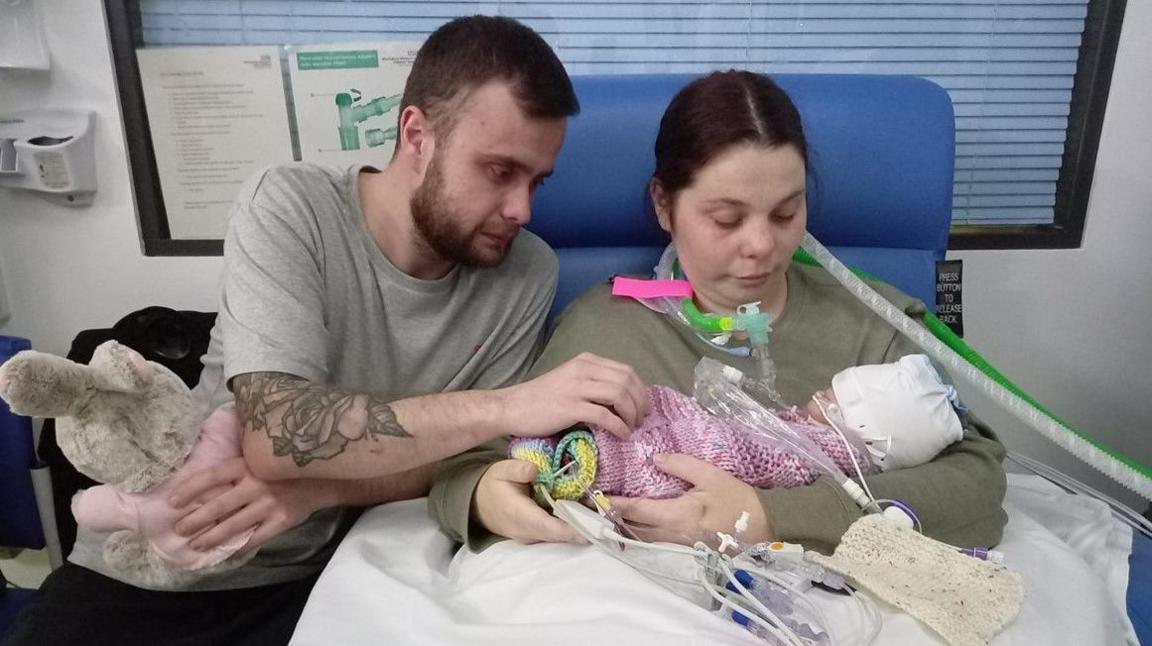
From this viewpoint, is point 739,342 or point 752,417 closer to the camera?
point 752,417

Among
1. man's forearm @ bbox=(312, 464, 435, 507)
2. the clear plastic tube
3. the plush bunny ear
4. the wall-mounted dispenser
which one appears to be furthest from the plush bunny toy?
the wall-mounted dispenser

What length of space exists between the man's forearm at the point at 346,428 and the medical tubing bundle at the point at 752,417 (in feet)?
1.17

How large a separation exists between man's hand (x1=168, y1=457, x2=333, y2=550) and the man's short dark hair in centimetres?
63

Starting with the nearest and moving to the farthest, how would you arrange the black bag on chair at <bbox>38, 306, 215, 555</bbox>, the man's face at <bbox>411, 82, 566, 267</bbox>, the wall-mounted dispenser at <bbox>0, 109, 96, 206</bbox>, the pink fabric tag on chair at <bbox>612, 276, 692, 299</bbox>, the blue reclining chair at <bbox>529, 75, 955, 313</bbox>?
the man's face at <bbox>411, 82, 566, 267</bbox> → the pink fabric tag on chair at <bbox>612, 276, 692, 299</bbox> → the blue reclining chair at <bbox>529, 75, 955, 313</bbox> → the black bag on chair at <bbox>38, 306, 215, 555</bbox> → the wall-mounted dispenser at <bbox>0, 109, 96, 206</bbox>

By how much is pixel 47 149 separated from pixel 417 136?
104cm

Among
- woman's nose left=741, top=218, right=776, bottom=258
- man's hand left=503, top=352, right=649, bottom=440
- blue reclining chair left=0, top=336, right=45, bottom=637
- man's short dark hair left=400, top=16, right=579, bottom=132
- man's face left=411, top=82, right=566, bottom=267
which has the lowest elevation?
blue reclining chair left=0, top=336, right=45, bottom=637

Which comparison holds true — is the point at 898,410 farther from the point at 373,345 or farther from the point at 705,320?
the point at 373,345

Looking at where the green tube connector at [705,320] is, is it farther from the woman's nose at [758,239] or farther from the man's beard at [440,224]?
the man's beard at [440,224]

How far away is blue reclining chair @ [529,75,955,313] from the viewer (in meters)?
1.49

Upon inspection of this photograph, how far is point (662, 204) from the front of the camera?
1.40 meters

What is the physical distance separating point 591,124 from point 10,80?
55.2 inches

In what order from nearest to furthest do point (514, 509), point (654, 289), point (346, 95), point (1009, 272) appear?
point (514, 509)
point (654, 289)
point (346, 95)
point (1009, 272)

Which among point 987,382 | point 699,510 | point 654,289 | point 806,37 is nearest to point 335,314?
point 654,289

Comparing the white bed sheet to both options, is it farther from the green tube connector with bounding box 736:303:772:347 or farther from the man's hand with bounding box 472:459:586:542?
the green tube connector with bounding box 736:303:772:347
